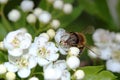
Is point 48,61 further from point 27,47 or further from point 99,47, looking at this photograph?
point 99,47

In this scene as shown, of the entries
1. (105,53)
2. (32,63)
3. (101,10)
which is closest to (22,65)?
(32,63)

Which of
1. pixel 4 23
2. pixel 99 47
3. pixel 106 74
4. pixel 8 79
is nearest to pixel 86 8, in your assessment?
pixel 99 47

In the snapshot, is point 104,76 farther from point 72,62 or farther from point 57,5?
point 57,5

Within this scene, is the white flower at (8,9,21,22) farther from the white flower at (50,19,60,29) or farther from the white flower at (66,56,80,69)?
the white flower at (66,56,80,69)

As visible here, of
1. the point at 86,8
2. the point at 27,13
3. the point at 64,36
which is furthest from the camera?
the point at 86,8

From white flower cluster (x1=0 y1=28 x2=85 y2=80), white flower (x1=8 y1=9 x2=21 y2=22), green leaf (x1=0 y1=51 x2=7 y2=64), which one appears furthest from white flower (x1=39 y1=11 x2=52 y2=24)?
green leaf (x1=0 y1=51 x2=7 y2=64)

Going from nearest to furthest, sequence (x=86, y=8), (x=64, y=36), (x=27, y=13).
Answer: (x=64, y=36) → (x=27, y=13) → (x=86, y=8)

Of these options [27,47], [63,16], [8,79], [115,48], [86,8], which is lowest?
[8,79]

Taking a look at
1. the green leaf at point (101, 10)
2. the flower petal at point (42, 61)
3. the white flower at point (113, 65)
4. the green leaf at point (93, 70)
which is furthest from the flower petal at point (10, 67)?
the green leaf at point (101, 10)
